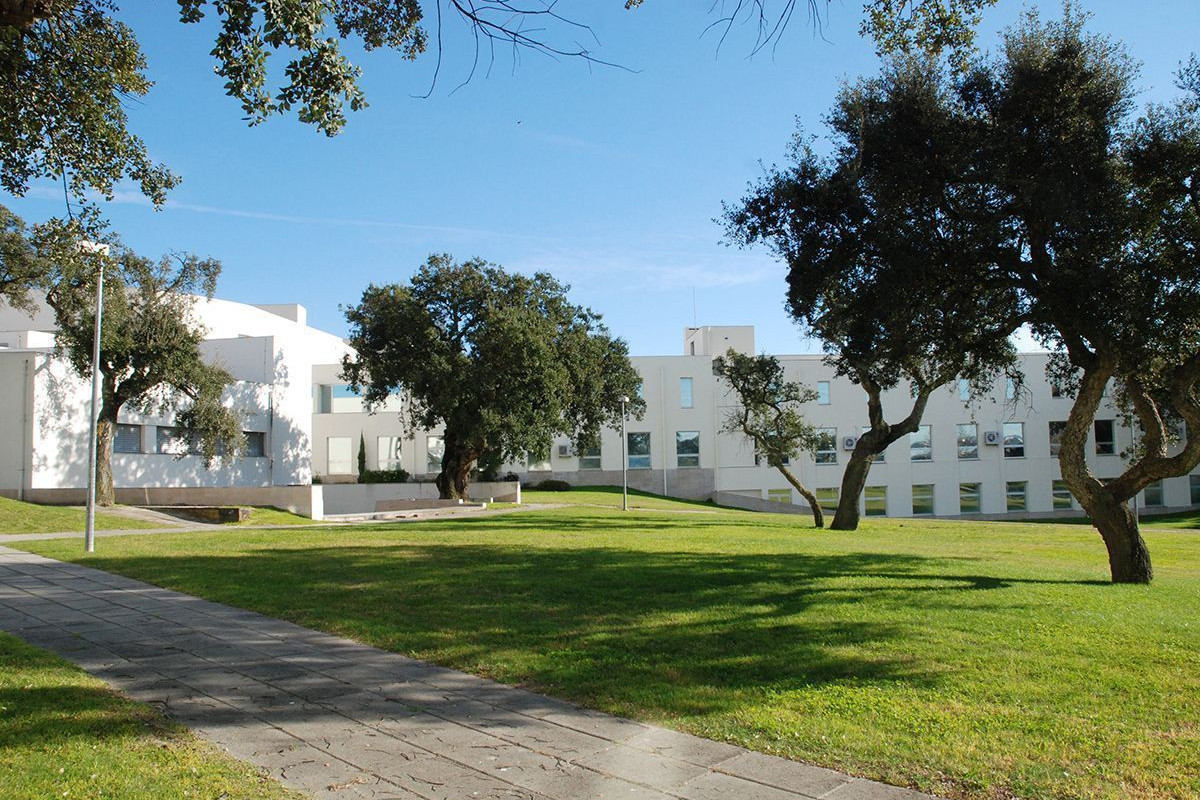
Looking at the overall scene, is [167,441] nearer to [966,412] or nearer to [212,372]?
[212,372]

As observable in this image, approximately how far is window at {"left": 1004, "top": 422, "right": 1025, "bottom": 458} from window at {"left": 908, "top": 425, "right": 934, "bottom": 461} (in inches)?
172

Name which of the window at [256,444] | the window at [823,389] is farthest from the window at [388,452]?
the window at [823,389]

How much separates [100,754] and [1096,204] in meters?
11.8

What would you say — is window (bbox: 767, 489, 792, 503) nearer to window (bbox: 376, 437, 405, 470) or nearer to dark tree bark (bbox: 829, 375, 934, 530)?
window (bbox: 376, 437, 405, 470)

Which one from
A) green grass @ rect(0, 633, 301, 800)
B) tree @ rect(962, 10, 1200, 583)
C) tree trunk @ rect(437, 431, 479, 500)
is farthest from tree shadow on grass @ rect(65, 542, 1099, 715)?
tree trunk @ rect(437, 431, 479, 500)

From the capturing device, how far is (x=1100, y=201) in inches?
436

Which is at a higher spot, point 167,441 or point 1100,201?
point 1100,201

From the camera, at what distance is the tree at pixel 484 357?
3070 cm

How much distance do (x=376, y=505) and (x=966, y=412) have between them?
3263 cm

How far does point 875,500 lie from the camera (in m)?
51.3

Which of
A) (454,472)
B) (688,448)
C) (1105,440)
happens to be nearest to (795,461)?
(688,448)

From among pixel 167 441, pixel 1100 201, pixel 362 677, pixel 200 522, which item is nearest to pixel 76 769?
pixel 362 677

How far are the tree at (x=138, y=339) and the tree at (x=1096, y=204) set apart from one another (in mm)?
22355

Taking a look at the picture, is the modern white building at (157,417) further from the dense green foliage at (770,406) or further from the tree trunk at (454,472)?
the dense green foliage at (770,406)
